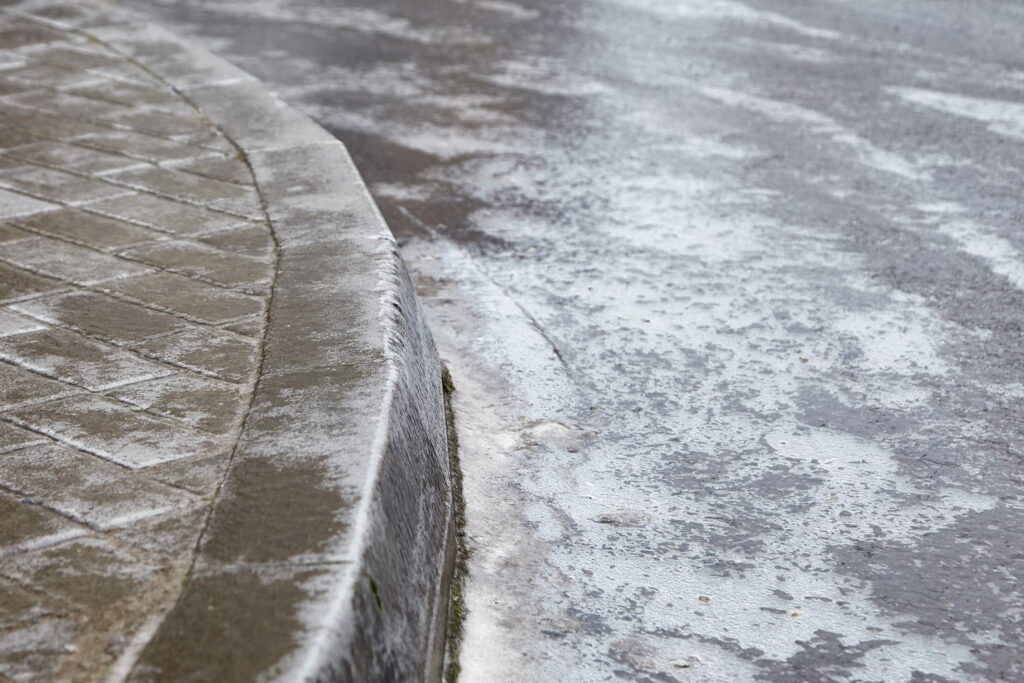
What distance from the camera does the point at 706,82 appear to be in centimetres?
540

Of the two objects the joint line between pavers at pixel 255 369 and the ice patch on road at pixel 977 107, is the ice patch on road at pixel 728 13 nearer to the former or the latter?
the ice patch on road at pixel 977 107

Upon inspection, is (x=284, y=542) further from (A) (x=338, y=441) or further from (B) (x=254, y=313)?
(B) (x=254, y=313)

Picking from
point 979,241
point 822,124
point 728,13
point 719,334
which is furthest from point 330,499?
point 728,13

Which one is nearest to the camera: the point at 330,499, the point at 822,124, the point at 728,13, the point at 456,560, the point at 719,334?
the point at 330,499

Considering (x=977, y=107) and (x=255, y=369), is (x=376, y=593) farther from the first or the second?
(x=977, y=107)

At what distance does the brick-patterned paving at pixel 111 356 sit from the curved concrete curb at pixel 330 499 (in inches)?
2.8

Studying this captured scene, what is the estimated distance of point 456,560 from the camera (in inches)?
82.7

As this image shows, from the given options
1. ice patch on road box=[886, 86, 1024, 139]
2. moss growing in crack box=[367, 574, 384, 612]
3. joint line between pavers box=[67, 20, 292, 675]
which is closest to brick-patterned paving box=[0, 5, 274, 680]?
joint line between pavers box=[67, 20, 292, 675]

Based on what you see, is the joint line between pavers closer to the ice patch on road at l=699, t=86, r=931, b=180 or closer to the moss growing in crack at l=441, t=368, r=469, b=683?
the moss growing in crack at l=441, t=368, r=469, b=683

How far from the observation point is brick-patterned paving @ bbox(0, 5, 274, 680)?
5.30ft

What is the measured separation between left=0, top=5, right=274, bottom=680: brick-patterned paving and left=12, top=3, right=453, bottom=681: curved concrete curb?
0.07 meters

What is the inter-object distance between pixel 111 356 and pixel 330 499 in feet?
2.57

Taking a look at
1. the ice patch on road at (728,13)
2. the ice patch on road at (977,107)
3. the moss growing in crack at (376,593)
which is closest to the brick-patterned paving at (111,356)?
the moss growing in crack at (376,593)

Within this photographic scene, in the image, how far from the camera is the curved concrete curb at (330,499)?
1.46 m
